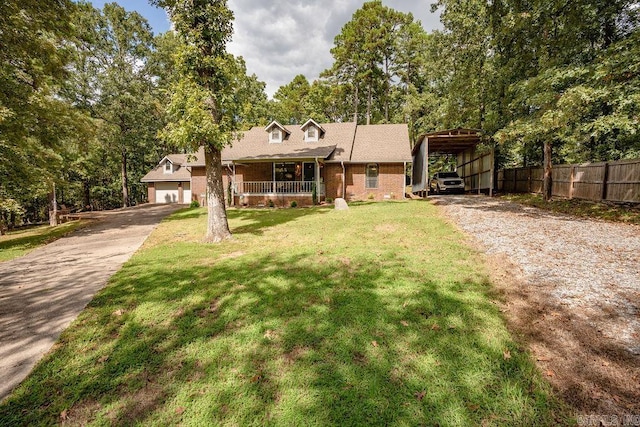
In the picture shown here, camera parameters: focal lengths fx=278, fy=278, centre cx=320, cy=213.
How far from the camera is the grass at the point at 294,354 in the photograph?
106 inches

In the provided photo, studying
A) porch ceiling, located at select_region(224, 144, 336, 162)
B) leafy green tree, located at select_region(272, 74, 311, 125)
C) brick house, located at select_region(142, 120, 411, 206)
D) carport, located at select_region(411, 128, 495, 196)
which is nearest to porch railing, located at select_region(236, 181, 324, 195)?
brick house, located at select_region(142, 120, 411, 206)

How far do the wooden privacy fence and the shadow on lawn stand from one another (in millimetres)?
11010

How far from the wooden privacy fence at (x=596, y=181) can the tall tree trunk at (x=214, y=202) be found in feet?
49.9

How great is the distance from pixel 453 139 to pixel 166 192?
27543 mm

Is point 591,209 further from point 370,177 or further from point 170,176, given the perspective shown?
point 170,176

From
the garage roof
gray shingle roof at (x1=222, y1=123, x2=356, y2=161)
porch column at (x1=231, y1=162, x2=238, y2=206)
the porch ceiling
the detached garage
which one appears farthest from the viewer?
the detached garage

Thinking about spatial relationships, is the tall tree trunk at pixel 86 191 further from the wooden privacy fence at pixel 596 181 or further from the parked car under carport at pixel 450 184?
the wooden privacy fence at pixel 596 181

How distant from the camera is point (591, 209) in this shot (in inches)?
437

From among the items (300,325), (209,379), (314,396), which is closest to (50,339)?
(209,379)

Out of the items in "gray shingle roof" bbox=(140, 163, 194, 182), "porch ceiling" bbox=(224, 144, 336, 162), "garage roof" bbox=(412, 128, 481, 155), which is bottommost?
"gray shingle roof" bbox=(140, 163, 194, 182)

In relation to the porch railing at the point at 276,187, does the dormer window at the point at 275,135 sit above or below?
above

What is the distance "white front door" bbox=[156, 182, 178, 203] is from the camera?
29203mm

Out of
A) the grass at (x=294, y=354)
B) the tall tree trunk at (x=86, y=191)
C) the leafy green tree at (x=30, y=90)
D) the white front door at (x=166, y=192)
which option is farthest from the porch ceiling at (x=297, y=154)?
the tall tree trunk at (x=86, y=191)

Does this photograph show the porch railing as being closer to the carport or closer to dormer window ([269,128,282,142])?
dormer window ([269,128,282,142])
